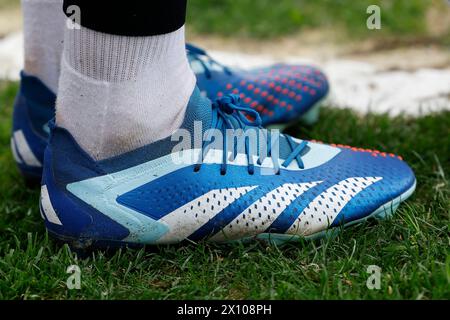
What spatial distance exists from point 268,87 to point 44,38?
0.66 meters

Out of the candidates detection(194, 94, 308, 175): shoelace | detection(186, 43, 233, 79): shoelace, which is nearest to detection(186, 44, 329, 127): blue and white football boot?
detection(186, 43, 233, 79): shoelace

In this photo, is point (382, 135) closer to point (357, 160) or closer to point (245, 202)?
point (357, 160)

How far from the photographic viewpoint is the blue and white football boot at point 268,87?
197 centimetres

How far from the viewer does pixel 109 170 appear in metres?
1.42

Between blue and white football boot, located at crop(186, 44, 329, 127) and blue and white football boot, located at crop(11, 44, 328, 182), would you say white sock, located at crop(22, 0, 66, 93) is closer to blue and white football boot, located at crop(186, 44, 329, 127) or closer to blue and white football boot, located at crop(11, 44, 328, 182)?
blue and white football boot, located at crop(11, 44, 328, 182)

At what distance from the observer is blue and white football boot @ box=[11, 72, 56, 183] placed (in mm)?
1780

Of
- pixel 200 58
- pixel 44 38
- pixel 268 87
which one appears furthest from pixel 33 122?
pixel 268 87

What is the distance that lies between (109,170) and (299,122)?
0.91 meters

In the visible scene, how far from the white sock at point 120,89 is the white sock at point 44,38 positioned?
0.37 meters

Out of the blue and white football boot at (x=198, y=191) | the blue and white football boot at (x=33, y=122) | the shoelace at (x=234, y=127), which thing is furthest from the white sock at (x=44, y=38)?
the shoelace at (x=234, y=127)

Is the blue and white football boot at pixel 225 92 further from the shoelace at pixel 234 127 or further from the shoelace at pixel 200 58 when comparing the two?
the shoelace at pixel 234 127

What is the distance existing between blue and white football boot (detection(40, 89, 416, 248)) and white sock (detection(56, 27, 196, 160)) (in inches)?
1.2

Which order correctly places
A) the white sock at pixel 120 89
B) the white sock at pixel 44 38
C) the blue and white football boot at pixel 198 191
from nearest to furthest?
the white sock at pixel 120 89 → the blue and white football boot at pixel 198 191 → the white sock at pixel 44 38
